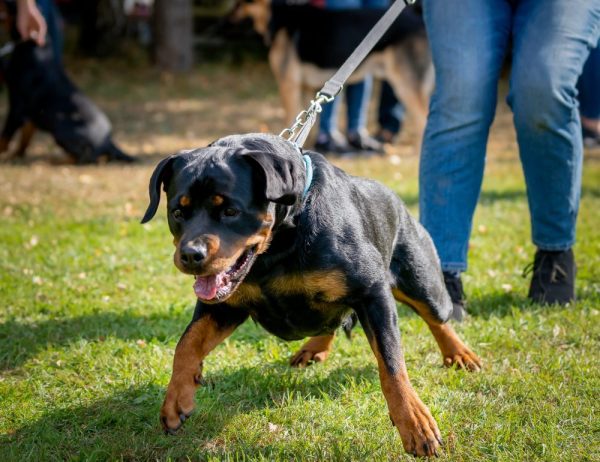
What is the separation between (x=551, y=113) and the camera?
12.8ft

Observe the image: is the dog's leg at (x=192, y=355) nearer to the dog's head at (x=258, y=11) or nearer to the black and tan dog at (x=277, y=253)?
the black and tan dog at (x=277, y=253)

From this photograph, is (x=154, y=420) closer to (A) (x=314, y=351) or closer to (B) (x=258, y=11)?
(A) (x=314, y=351)

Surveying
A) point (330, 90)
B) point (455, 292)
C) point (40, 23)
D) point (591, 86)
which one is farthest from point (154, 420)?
point (40, 23)

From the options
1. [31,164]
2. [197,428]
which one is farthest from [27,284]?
[31,164]

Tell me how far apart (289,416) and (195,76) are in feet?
45.7

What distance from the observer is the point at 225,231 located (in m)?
2.63

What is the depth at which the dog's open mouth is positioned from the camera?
2.66 meters

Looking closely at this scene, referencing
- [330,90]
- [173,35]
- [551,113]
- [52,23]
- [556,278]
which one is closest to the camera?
[330,90]

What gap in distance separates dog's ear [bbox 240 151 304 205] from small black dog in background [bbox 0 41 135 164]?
715 centimetres

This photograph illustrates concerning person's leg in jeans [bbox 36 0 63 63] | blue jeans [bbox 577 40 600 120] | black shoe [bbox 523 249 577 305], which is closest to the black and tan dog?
black shoe [bbox 523 249 577 305]

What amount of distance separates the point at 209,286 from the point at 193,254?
0.62ft

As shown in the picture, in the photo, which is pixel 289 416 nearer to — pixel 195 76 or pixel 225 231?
pixel 225 231

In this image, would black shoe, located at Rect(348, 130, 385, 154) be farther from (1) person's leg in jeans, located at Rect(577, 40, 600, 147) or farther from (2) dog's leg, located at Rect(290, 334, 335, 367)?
(2) dog's leg, located at Rect(290, 334, 335, 367)

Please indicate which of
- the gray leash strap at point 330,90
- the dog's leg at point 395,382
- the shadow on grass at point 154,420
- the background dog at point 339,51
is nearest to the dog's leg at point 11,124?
the background dog at point 339,51
